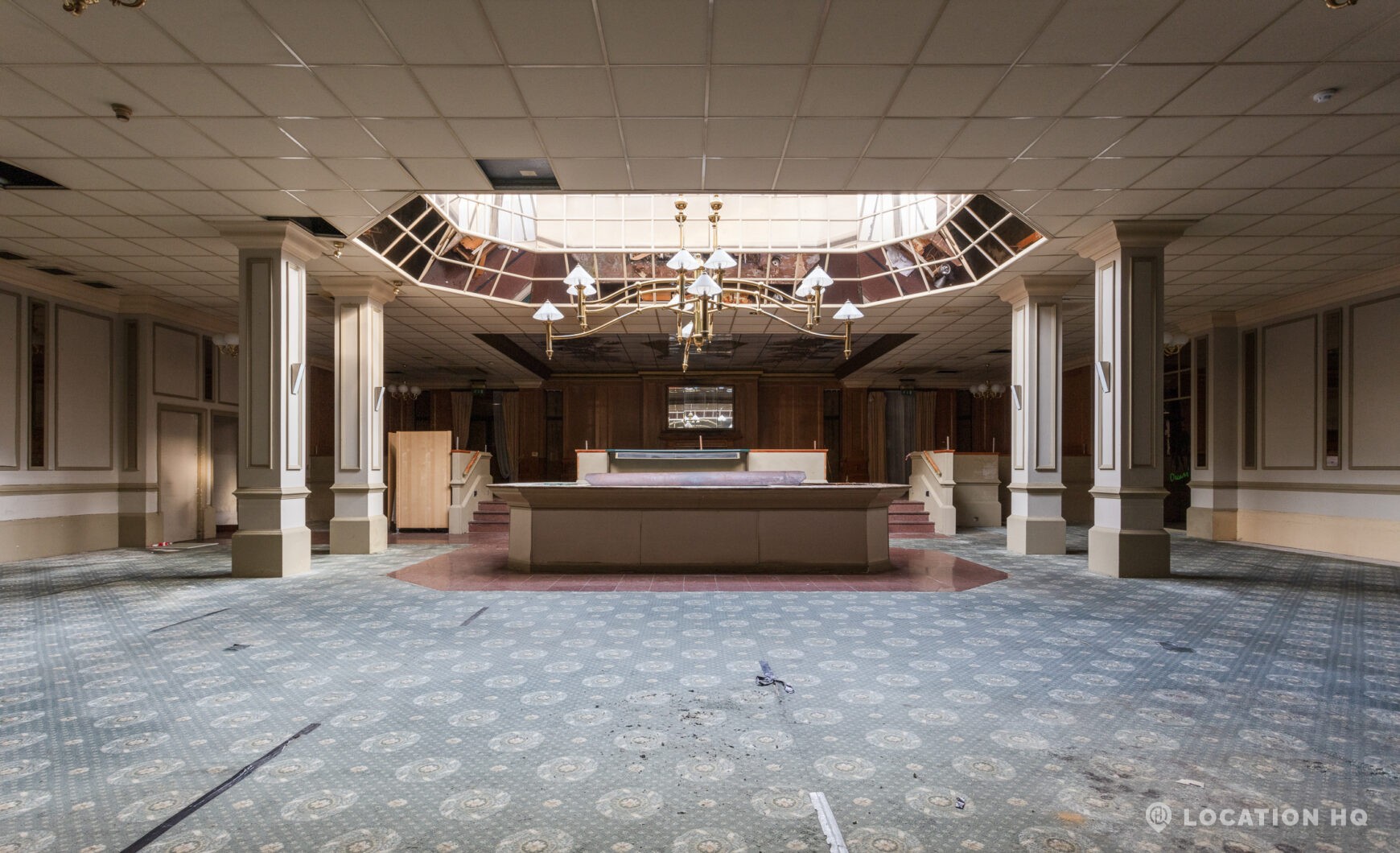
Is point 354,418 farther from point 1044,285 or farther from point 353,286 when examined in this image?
point 1044,285

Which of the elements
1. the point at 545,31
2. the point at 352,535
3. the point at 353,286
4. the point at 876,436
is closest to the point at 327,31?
the point at 545,31

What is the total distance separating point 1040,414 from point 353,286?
29.2 ft

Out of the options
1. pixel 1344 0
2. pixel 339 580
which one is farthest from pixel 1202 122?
pixel 339 580

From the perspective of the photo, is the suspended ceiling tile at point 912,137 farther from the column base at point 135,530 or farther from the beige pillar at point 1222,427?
the column base at point 135,530

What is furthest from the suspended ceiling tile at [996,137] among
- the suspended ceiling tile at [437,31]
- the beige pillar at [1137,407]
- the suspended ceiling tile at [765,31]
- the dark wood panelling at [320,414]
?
the dark wood panelling at [320,414]

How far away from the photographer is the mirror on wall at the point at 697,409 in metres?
16.9

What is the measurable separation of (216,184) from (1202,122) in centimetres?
770

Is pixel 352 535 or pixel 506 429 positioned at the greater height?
pixel 506 429

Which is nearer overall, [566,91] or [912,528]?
[566,91]

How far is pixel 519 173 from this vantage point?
569 centimetres

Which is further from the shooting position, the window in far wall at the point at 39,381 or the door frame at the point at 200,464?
the door frame at the point at 200,464

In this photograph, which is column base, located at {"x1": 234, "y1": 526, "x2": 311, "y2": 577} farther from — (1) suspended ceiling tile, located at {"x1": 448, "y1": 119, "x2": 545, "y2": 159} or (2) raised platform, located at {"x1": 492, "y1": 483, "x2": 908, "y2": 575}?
(1) suspended ceiling tile, located at {"x1": 448, "y1": 119, "x2": 545, "y2": 159}

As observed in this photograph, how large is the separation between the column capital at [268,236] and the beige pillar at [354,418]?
1586 mm

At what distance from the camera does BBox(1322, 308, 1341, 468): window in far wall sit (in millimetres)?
8883
